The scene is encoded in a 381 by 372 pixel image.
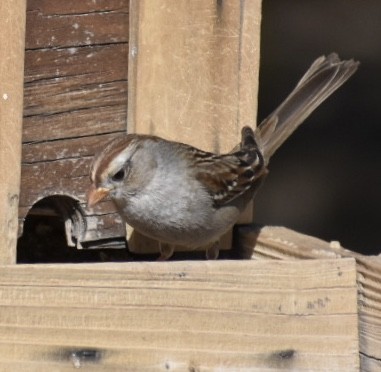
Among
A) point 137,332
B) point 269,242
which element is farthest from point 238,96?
point 137,332

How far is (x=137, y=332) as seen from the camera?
10.9ft

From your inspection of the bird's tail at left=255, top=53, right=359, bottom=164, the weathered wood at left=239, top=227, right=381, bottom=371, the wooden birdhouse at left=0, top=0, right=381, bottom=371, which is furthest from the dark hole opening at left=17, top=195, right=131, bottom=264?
the bird's tail at left=255, top=53, right=359, bottom=164

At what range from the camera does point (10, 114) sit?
3.60 meters

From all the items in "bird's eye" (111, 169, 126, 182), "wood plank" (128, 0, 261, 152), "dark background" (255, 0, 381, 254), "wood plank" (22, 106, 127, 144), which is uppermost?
"dark background" (255, 0, 381, 254)

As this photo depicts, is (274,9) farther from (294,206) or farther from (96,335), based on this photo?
(96,335)

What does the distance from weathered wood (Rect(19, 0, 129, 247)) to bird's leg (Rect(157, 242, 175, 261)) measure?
0.34m

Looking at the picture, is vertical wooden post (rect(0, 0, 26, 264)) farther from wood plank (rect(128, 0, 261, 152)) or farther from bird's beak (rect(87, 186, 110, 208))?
wood plank (rect(128, 0, 261, 152))

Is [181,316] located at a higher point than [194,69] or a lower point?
lower

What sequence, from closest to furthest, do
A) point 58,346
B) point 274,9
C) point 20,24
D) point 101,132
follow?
point 58,346, point 20,24, point 101,132, point 274,9

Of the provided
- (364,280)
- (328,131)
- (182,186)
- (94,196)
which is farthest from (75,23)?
(328,131)

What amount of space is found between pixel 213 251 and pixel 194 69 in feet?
1.90

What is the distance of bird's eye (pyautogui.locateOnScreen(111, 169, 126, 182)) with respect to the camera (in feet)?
13.3

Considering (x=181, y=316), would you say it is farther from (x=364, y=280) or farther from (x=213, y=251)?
(x=213, y=251)

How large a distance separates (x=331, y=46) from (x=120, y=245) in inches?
117
